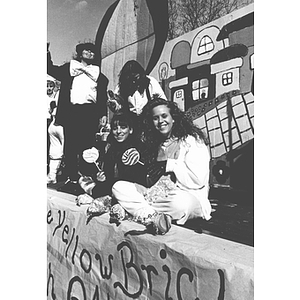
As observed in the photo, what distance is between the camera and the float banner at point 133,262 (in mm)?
1458

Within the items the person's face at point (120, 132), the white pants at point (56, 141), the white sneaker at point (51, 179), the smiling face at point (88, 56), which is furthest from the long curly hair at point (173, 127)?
the white sneaker at point (51, 179)

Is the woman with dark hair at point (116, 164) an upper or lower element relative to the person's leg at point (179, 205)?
upper

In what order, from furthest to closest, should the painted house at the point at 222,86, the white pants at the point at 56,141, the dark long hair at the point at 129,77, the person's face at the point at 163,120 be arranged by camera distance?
the white pants at the point at 56,141 → the dark long hair at the point at 129,77 → the person's face at the point at 163,120 → the painted house at the point at 222,86

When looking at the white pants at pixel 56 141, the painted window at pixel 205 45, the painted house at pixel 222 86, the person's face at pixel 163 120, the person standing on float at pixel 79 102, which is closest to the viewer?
the painted house at pixel 222 86

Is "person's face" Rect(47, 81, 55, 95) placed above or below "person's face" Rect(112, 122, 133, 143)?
above

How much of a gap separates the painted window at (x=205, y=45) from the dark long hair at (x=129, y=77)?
0.30 m

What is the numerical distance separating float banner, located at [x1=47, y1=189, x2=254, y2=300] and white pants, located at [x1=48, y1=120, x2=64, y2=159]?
21 centimetres

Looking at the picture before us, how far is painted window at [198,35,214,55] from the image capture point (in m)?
1.53

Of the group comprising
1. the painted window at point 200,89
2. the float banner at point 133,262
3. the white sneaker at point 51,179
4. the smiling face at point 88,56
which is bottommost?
the float banner at point 133,262

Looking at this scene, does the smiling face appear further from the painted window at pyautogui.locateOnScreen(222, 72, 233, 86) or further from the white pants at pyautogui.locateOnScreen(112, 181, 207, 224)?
the painted window at pyautogui.locateOnScreen(222, 72, 233, 86)

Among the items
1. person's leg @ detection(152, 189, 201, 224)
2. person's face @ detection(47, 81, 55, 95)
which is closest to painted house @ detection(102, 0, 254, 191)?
person's leg @ detection(152, 189, 201, 224)

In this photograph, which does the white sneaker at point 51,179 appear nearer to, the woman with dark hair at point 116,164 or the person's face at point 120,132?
the woman with dark hair at point 116,164

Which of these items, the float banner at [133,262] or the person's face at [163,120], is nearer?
the float banner at [133,262]
